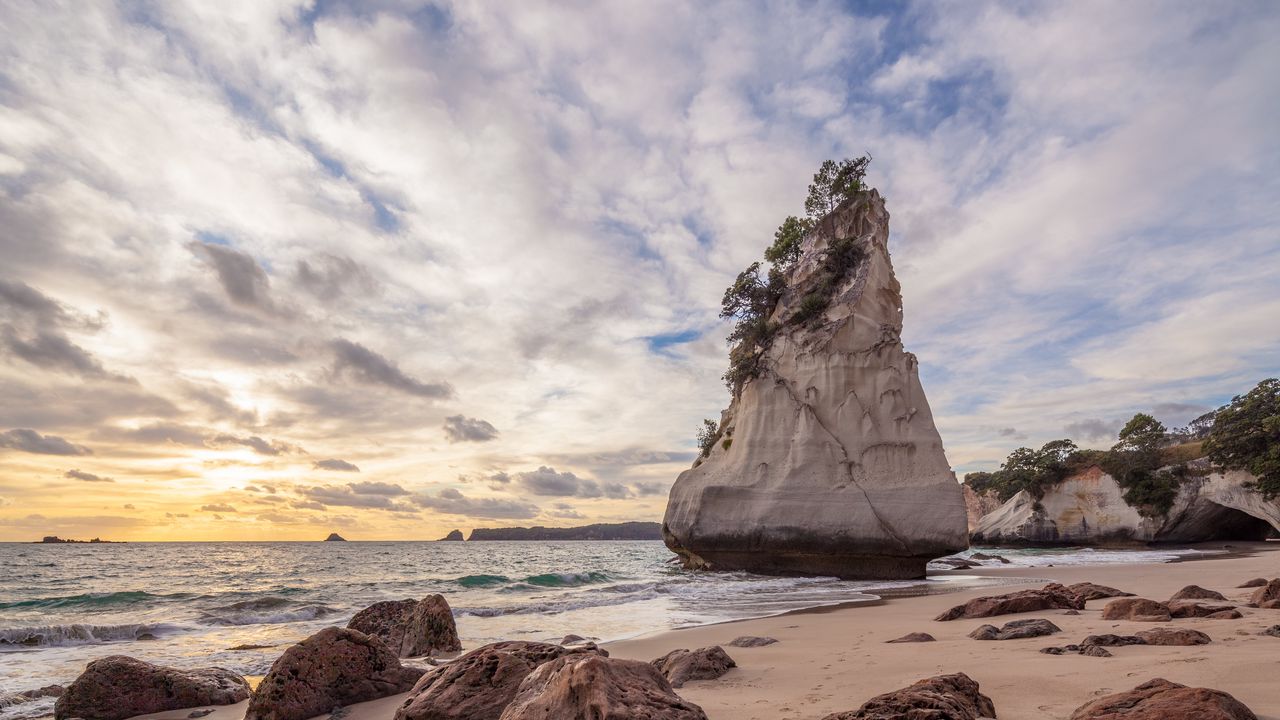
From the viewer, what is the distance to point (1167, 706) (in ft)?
10.1

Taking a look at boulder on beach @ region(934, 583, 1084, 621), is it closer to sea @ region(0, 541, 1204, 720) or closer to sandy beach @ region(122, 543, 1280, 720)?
sandy beach @ region(122, 543, 1280, 720)

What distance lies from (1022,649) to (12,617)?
68.3ft

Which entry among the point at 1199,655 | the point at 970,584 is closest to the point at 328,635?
the point at 1199,655

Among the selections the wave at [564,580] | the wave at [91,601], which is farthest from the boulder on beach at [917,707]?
the wave at [91,601]

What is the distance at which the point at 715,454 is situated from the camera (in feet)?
84.1

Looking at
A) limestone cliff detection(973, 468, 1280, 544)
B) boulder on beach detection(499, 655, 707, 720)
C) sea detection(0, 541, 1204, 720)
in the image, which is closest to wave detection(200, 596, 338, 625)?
sea detection(0, 541, 1204, 720)

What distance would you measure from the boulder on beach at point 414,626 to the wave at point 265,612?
534 cm

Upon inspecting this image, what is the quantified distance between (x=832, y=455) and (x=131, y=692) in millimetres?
20183

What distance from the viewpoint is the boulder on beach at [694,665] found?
583cm

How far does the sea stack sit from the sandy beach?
458 inches

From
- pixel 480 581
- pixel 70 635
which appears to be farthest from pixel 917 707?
pixel 480 581

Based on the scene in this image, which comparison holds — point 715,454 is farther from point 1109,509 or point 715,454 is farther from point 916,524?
point 1109,509

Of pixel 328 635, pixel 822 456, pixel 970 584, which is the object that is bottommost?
pixel 970 584

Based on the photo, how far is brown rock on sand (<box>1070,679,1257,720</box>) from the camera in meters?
2.99
